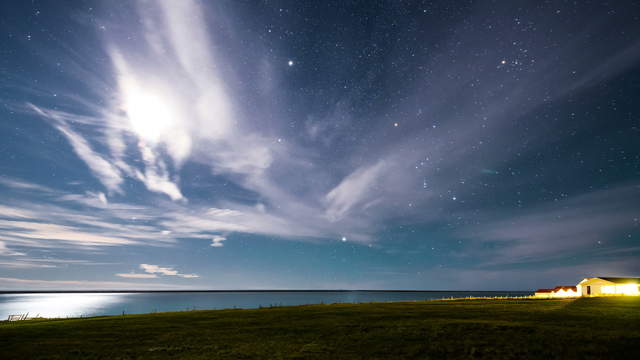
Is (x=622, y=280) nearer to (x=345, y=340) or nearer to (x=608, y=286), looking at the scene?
(x=608, y=286)

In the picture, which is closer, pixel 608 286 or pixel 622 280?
pixel 608 286

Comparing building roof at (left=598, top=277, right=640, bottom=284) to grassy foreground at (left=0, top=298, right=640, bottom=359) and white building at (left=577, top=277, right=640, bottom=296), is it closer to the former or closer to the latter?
white building at (left=577, top=277, right=640, bottom=296)

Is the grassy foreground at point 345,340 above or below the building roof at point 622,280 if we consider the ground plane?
above

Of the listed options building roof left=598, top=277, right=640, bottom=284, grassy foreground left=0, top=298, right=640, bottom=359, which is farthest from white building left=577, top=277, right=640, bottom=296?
grassy foreground left=0, top=298, right=640, bottom=359

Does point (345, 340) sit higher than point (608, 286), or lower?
higher

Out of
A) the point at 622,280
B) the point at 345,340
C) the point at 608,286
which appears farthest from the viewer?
the point at 622,280

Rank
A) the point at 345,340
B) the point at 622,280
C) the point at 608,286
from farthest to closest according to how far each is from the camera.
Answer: the point at 622,280, the point at 608,286, the point at 345,340

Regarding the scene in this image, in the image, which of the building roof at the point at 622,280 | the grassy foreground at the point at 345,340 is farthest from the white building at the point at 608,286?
the grassy foreground at the point at 345,340

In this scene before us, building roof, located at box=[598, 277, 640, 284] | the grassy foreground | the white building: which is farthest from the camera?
building roof, located at box=[598, 277, 640, 284]

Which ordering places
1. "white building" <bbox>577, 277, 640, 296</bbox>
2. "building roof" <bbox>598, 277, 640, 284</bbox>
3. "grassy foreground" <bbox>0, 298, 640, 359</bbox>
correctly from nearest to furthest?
"grassy foreground" <bbox>0, 298, 640, 359</bbox> → "white building" <bbox>577, 277, 640, 296</bbox> → "building roof" <bbox>598, 277, 640, 284</bbox>

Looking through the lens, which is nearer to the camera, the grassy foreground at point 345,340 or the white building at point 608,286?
the grassy foreground at point 345,340

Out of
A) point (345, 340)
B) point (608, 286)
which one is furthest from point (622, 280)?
point (345, 340)

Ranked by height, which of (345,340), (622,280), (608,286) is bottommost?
(608,286)

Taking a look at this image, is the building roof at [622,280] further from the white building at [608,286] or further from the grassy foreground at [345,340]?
the grassy foreground at [345,340]
